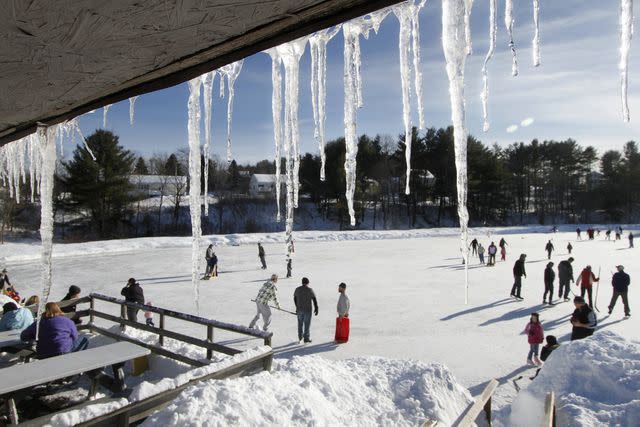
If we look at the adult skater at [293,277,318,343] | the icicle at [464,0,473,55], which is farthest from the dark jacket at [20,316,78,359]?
the icicle at [464,0,473,55]

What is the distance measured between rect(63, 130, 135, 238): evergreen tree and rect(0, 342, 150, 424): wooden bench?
39.9m

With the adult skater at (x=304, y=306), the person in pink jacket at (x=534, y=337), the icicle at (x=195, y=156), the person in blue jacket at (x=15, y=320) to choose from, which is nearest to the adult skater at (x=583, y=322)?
the person in pink jacket at (x=534, y=337)

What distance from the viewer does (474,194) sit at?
56.3 meters

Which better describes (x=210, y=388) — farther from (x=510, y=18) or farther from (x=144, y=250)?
(x=144, y=250)

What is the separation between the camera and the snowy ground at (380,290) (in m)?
7.98

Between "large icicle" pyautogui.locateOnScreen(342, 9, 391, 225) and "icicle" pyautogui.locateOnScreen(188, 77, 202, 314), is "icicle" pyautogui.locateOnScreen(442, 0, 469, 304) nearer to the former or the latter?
"large icicle" pyautogui.locateOnScreen(342, 9, 391, 225)

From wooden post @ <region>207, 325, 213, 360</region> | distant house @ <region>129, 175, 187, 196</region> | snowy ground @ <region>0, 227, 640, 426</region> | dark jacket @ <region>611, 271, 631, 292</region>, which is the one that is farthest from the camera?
distant house @ <region>129, 175, 187, 196</region>

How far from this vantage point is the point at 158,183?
60.3 meters

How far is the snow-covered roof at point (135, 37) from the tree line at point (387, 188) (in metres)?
35.5

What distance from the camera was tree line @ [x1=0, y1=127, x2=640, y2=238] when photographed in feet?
134

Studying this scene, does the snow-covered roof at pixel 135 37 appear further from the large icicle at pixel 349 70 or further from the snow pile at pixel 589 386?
the snow pile at pixel 589 386

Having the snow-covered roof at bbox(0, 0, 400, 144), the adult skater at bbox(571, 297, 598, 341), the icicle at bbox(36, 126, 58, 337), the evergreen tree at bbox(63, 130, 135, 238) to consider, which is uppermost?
the evergreen tree at bbox(63, 130, 135, 238)

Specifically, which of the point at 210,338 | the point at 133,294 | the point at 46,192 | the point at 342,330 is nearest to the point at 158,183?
the point at 133,294

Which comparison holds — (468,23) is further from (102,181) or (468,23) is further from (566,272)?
(102,181)
